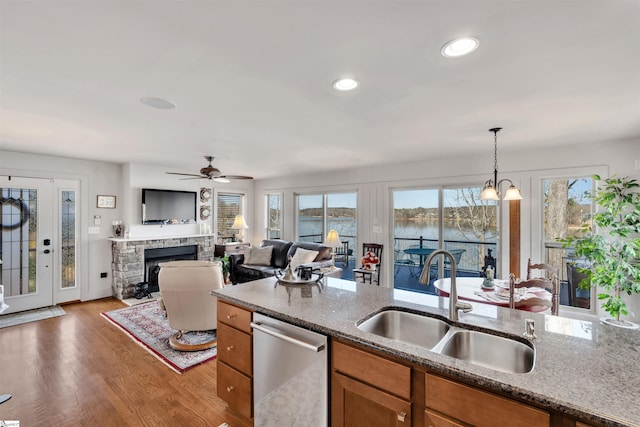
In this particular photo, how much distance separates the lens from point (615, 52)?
1.70m

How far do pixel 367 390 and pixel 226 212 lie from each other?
6.62 meters

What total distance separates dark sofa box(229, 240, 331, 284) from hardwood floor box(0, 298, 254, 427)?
8.02 ft

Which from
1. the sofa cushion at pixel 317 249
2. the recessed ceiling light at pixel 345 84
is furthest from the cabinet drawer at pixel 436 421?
the sofa cushion at pixel 317 249

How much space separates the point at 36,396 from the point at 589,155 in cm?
635

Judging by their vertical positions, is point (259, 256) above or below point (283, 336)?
below

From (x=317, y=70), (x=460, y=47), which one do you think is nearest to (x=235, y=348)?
(x=317, y=70)

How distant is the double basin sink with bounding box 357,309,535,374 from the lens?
1.42m

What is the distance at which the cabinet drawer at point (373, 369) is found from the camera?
4.28 ft

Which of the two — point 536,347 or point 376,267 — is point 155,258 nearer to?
point 376,267

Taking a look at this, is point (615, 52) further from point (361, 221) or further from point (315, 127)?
point (361, 221)

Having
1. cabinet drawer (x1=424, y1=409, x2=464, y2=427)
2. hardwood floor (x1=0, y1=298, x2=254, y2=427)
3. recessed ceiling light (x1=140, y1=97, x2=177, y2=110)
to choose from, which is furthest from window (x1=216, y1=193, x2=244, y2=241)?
cabinet drawer (x1=424, y1=409, x2=464, y2=427)

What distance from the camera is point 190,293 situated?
313 cm

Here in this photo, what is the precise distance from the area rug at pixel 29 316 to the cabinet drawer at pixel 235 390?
3.79 m

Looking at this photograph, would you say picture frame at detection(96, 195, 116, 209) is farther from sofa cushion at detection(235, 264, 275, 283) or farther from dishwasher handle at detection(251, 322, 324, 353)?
dishwasher handle at detection(251, 322, 324, 353)
